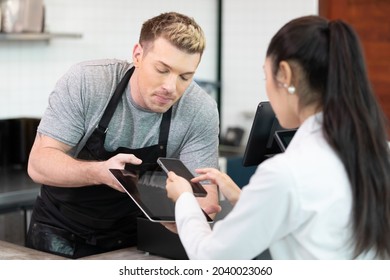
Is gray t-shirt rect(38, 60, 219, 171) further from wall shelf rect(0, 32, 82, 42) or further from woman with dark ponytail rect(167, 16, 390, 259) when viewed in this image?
wall shelf rect(0, 32, 82, 42)

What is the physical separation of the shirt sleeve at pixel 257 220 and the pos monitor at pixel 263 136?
0.51 metres

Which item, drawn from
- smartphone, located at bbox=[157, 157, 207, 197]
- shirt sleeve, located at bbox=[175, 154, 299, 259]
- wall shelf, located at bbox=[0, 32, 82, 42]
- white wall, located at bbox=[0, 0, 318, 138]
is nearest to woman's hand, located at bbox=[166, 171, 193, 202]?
smartphone, located at bbox=[157, 157, 207, 197]

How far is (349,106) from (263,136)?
0.59 metres

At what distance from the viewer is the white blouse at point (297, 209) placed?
51.0 inches

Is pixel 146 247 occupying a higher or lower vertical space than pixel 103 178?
lower

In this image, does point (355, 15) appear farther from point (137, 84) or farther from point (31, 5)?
point (137, 84)

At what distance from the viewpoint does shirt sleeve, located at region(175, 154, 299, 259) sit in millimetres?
1293

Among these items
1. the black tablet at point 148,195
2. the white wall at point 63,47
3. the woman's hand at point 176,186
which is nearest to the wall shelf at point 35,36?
the white wall at point 63,47

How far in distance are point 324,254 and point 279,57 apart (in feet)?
1.16

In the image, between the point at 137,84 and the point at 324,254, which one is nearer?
the point at 324,254

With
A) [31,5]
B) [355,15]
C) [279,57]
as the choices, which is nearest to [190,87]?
[279,57]

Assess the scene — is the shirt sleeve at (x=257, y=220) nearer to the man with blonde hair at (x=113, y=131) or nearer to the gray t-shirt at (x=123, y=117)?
the man with blonde hair at (x=113, y=131)

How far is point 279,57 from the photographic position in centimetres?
136

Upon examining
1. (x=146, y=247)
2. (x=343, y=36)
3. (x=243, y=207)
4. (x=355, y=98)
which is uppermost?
(x=343, y=36)
